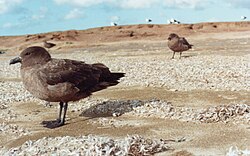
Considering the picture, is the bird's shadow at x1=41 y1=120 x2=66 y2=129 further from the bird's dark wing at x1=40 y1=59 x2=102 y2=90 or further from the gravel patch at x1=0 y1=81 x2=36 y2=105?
the gravel patch at x1=0 y1=81 x2=36 y2=105

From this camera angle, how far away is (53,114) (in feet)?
34.2

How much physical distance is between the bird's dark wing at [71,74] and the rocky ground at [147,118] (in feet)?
2.38

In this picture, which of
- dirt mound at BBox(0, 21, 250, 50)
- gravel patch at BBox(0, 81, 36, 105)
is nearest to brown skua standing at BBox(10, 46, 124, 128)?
gravel patch at BBox(0, 81, 36, 105)

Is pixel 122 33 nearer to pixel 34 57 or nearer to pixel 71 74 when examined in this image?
pixel 34 57

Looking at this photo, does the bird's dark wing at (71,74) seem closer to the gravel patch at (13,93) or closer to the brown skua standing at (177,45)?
the gravel patch at (13,93)

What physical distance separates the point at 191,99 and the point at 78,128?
301 cm

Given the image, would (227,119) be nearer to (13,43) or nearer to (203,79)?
(203,79)

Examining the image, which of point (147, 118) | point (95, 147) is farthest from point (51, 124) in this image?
point (95, 147)

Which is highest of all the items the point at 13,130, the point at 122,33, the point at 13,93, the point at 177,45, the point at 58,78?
the point at 122,33

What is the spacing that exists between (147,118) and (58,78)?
71.4 inches

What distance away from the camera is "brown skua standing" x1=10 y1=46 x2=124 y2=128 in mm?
8938

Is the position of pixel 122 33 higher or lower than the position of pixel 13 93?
higher

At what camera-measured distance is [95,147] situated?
6238 millimetres

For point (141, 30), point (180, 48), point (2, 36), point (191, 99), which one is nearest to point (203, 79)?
point (191, 99)
